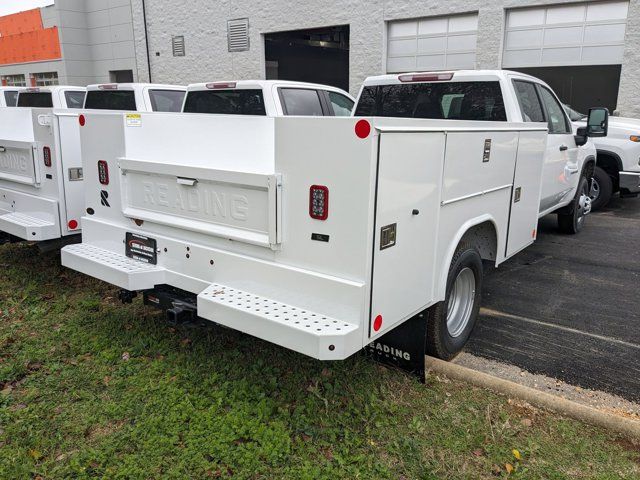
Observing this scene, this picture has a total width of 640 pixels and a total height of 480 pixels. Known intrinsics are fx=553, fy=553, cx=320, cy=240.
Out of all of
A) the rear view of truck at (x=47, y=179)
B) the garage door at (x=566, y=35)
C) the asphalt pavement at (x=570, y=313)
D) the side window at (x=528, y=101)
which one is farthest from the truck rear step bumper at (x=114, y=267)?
the garage door at (x=566, y=35)

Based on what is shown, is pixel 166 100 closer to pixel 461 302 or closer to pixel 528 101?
pixel 528 101

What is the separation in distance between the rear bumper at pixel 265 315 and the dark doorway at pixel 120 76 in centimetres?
2281

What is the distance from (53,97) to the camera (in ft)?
29.9

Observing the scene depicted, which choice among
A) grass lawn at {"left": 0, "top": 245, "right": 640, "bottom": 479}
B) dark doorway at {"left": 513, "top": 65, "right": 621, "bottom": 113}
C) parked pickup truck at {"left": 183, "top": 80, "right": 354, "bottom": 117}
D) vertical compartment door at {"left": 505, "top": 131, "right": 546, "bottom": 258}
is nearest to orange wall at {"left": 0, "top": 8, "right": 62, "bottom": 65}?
dark doorway at {"left": 513, "top": 65, "right": 621, "bottom": 113}

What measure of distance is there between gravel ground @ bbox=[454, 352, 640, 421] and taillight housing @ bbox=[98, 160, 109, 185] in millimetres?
3021

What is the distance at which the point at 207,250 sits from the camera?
3582mm

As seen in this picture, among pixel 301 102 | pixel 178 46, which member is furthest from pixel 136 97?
pixel 178 46

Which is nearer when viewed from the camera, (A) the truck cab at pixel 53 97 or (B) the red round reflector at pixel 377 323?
(B) the red round reflector at pixel 377 323

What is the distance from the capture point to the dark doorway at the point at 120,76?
24.4 metres

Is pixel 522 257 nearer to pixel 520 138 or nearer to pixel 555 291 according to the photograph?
pixel 555 291

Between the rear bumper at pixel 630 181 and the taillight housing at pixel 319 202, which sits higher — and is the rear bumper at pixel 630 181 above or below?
below

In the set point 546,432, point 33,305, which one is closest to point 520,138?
point 546,432

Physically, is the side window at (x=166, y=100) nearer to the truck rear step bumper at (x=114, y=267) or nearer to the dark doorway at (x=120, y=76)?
the truck rear step bumper at (x=114, y=267)

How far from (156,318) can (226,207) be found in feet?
6.32
